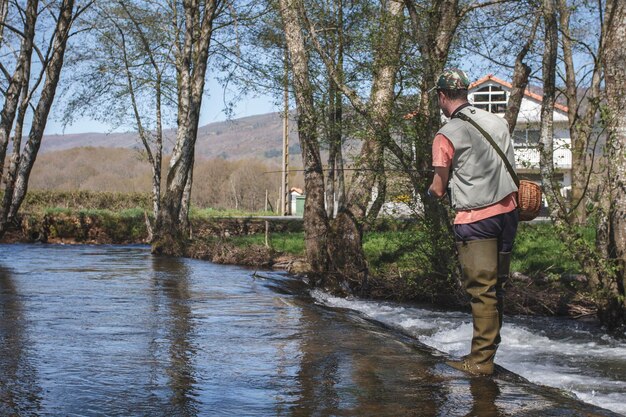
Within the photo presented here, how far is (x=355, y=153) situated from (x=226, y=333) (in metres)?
5.35

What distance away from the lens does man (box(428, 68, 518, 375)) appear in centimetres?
621

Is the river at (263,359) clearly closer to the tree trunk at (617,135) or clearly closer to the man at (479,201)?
the man at (479,201)

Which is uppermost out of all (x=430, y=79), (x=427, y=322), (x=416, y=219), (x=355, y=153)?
(x=430, y=79)

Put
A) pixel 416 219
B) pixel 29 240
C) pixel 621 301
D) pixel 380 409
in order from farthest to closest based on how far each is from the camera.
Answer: pixel 29 240
pixel 416 219
pixel 621 301
pixel 380 409

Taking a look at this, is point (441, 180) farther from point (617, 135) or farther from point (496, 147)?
point (617, 135)

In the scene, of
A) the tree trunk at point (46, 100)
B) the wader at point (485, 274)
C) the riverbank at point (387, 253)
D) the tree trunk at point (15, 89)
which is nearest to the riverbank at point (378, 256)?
the riverbank at point (387, 253)

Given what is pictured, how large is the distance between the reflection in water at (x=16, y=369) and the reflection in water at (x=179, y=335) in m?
0.82

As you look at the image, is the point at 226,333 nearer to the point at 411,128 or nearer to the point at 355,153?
the point at 411,128

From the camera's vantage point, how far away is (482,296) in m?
6.34

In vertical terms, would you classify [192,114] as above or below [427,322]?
above

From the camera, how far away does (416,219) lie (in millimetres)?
11812

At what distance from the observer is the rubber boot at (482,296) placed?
6.27 meters

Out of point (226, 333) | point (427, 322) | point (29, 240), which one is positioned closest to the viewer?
point (226, 333)

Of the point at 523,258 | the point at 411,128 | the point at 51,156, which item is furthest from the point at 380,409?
the point at 51,156
